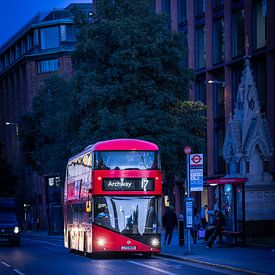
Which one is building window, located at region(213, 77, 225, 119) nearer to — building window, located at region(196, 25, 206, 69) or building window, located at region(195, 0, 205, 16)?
building window, located at region(196, 25, 206, 69)

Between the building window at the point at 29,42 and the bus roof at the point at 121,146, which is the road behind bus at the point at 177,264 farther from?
the building window at the point at 29,42

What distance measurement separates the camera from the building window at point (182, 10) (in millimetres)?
64188

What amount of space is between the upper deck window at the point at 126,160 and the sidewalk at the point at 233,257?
350cm

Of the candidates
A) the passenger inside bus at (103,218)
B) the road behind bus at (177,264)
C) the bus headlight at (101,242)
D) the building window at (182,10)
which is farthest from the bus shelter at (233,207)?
the building window at (182,10)

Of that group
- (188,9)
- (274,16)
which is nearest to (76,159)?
(274,16)

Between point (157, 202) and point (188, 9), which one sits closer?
point (157, 202)

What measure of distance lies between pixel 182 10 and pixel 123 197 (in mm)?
35460

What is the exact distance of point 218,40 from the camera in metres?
58.8

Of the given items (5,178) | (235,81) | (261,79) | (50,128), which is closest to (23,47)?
(5,178)

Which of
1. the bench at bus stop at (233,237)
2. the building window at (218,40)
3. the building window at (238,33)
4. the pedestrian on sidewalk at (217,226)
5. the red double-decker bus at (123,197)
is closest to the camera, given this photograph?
the red double-decker bus at (123,197)

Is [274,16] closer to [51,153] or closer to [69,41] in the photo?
[51,153]

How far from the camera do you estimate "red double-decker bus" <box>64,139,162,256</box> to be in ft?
102

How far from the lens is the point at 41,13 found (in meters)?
106

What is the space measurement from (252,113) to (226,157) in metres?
2.22
